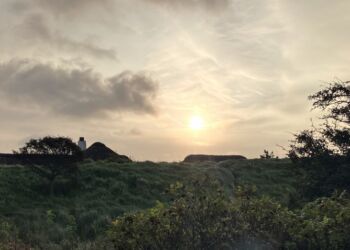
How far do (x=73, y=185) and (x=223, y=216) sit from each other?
21079 millimetres

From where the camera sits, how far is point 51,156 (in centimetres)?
2750

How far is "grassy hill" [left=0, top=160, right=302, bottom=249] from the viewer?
66.7 feet

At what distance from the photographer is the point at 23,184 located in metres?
27.7

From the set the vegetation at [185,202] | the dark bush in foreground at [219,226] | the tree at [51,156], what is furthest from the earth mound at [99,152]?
the dark bush in foreground at [219,226]

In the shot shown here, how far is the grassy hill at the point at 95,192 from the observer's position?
66.7 ft

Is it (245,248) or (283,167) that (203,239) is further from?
(283,167)

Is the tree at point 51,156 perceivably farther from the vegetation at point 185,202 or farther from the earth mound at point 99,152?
the earth mound at point 99,152

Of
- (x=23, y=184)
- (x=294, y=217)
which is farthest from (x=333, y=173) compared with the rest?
(x=23, y=184)

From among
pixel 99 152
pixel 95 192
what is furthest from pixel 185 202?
pixel 99 152

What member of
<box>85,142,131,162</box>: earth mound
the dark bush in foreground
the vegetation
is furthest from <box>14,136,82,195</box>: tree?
the dark bush in foreground

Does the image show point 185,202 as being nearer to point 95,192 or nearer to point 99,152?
point 95,192

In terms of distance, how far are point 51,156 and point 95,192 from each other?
308 centimetres

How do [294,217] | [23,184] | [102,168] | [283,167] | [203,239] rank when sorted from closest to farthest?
1. [203,239]
2. [294,217]
3. [23,184]
4. [102,168]
5. [283,167]

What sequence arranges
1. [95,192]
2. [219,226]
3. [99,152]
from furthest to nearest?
1. [99,152]
2. [95,192]
3. [219,226]
